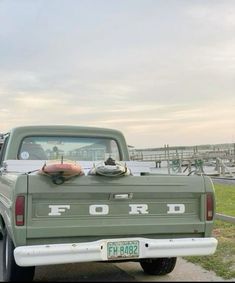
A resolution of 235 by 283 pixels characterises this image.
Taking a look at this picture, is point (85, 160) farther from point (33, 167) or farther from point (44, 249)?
point (44, 249)

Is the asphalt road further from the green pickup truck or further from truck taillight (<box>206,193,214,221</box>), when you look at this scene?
truck taillight (<box>206,193,214,221</box>)

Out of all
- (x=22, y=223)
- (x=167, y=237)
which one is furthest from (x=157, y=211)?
(x=22, y=223)

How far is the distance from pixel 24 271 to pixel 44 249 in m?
0.76

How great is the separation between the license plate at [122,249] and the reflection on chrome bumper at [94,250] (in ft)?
0.12

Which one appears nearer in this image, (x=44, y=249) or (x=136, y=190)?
(x=44, y=249)

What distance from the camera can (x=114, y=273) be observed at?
6633 millimetres

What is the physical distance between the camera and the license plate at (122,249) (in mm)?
5324

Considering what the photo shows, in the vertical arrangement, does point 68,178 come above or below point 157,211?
above

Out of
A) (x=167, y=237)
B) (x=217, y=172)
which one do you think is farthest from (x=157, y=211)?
(x=217, y=172)

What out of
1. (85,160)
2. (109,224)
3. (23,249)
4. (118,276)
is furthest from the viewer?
(85,160)

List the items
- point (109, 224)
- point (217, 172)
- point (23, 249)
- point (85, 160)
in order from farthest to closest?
point (217, 172) → point (85, 160) → point (109, 224) → point (23, 249)

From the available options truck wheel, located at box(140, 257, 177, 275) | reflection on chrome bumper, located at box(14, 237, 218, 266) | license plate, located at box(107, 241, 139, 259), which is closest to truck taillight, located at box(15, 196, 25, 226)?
reflection on chrome bumper, located at box(14, 237, 218, 266)

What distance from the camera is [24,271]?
568cm

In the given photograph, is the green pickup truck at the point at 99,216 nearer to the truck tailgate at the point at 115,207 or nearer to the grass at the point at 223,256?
the truck tailgate at the point at 115,207
